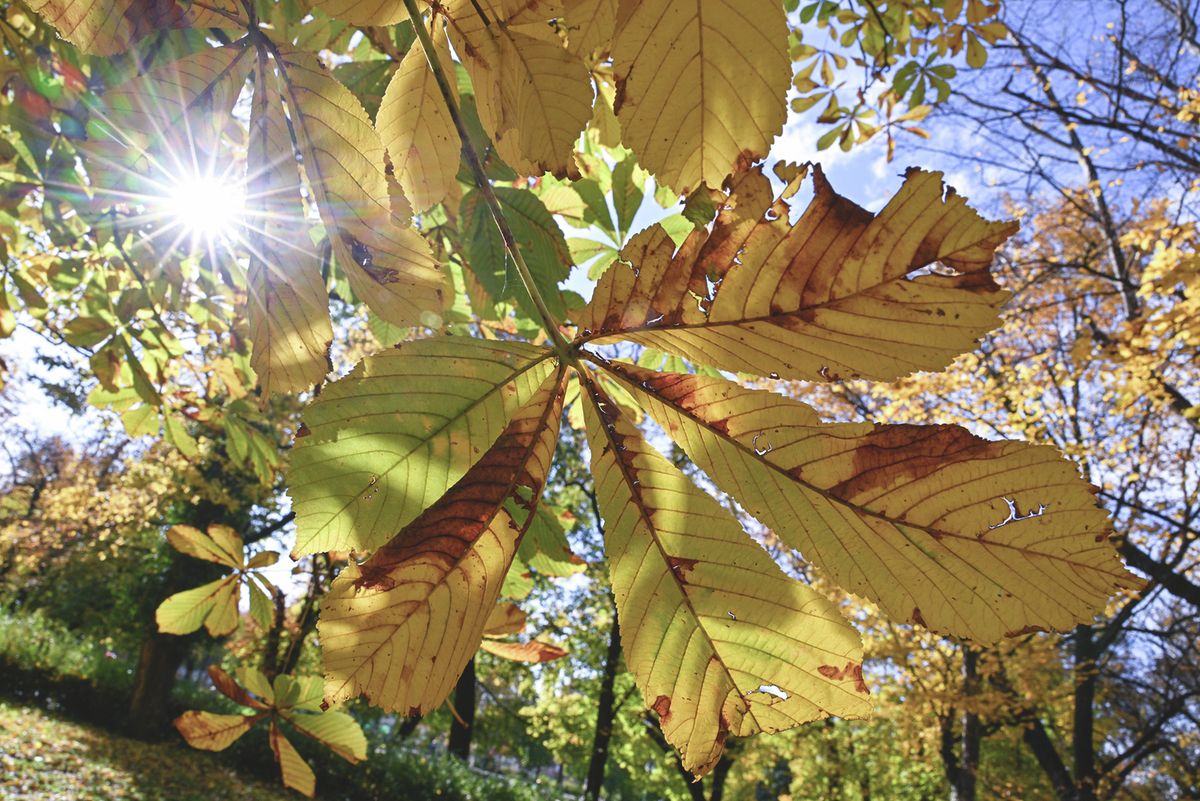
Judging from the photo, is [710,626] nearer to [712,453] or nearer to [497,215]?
[712,453]

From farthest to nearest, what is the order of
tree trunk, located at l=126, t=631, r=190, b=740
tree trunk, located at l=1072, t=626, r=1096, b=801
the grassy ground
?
tree trunk, located at l=126, t=631, r=190, b=740, tree trunk, located at l=1072, t=626, r=1096, b=801, the grassy ground

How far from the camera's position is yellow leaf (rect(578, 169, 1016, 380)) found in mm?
355

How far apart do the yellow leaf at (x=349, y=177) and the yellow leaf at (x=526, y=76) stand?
0.34 ft

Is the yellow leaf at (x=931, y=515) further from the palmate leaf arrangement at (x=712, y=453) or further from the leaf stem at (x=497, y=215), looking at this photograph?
the leaf stem at (x=497, y=215)

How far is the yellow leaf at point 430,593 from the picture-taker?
392mm

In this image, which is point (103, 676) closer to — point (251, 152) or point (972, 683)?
point (972, 683)

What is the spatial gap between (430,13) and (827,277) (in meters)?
0.42

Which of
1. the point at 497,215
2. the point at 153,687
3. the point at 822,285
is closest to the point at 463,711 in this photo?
the point at 153,687

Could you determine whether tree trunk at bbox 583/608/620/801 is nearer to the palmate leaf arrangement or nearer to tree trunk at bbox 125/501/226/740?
tree trunk at bbox 125/501/226/740

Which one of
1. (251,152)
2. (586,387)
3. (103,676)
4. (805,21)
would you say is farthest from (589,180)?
(103,676)

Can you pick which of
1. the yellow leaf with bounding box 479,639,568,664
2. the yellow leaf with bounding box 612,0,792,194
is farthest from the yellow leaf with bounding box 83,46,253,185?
the yellow leaf with bounding box 479,639,568,664

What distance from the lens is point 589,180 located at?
4.40ft

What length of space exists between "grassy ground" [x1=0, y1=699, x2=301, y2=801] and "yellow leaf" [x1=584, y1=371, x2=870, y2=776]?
33.4 feet

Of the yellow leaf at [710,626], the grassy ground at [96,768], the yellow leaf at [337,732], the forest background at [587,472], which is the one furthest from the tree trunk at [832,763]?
the yellow leaf at [710,626]
